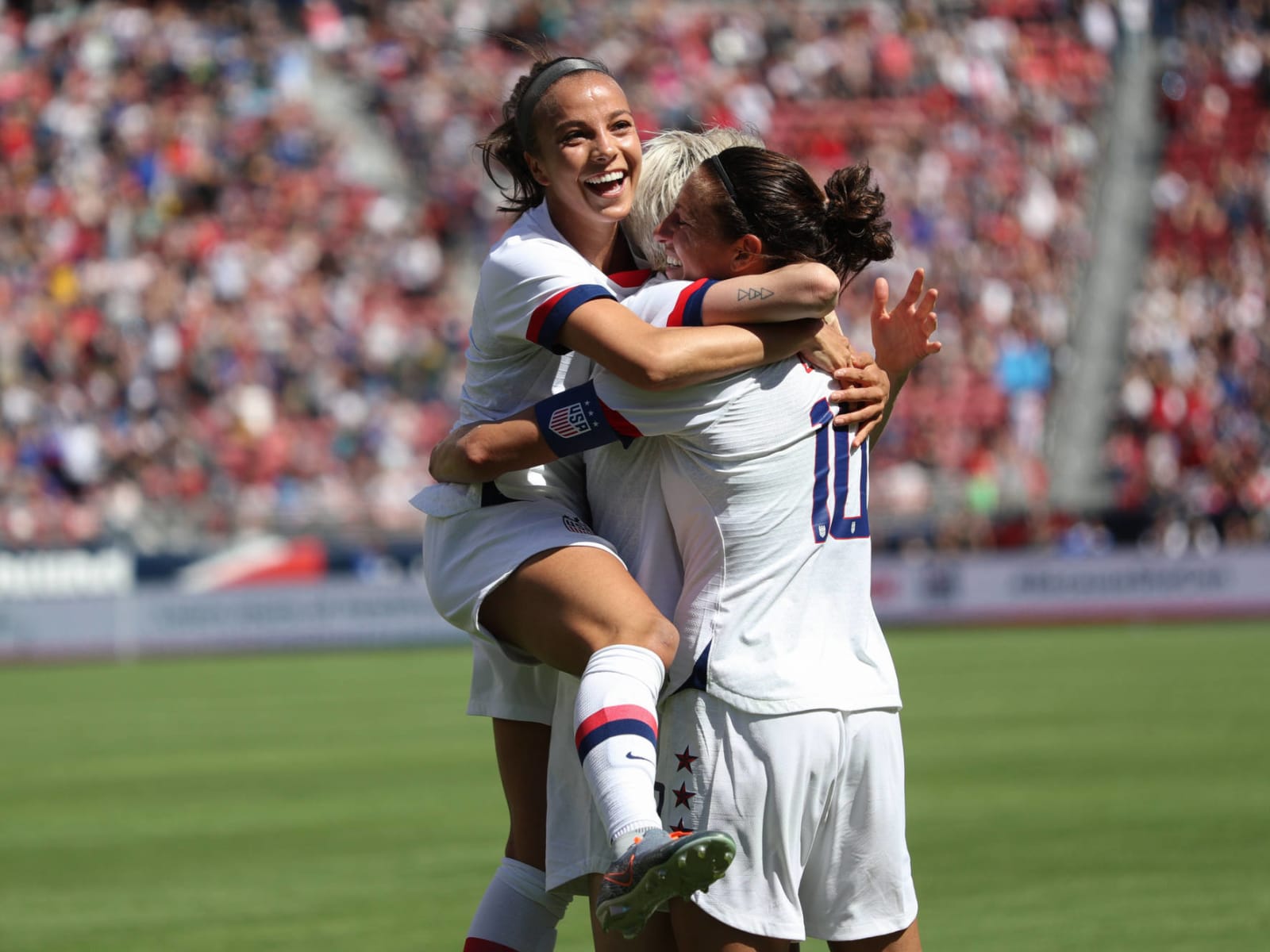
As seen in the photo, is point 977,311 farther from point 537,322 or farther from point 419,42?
point 537,322

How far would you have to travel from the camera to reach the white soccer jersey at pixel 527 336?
376 cm

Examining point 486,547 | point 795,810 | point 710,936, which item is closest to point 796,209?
point 486,547

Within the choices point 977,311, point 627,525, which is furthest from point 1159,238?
point 627,525

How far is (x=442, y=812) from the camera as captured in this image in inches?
365

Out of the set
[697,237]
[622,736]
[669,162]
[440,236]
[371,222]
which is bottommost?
[622,736]

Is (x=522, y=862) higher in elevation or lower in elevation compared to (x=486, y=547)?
lower

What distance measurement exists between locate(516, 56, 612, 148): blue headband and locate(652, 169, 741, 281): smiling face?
497mm

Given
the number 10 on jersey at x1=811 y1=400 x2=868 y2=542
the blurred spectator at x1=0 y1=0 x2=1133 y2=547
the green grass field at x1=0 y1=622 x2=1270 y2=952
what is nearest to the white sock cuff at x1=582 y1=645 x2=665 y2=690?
the number 10 on jersey at x1=811 y1=400 x2=868 y2=542

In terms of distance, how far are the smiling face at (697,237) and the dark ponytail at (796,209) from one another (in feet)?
0.07

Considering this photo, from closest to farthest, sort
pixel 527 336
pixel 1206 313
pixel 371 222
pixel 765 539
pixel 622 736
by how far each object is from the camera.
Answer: pixel 622 736, pixel 765 539, pixel 527 336, pixel 1206 313, pixel 371 222

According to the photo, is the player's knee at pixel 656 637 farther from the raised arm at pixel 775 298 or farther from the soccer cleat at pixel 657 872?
the raised arm at pixel 775 298

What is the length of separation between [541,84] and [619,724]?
148cm

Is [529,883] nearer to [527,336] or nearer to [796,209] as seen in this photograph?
[527,336]

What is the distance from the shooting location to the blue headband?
404cm
